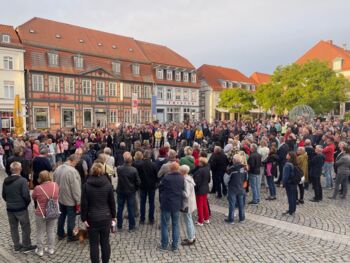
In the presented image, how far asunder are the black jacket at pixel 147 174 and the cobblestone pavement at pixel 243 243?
986mm

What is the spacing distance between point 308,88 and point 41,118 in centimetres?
3204

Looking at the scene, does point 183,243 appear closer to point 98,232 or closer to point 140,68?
point 98,232

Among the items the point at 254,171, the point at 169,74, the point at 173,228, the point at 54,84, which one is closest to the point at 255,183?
the point at 254,171

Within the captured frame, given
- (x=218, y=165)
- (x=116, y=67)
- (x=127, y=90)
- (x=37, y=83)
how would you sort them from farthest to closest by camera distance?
(x=127, y=90), (x=116, y=67), (x=37, y=83), (x=218, y=165)

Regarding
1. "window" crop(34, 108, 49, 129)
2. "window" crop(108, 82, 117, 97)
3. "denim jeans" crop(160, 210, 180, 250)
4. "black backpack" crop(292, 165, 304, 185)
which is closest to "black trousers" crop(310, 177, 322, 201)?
"black backpack" crop(292, 165, 304, 185)

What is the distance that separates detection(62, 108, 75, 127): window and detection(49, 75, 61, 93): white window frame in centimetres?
244

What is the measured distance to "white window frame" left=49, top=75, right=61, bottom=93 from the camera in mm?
30825

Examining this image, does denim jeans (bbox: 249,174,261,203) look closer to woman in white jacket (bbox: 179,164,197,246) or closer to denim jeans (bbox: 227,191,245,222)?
denim jeans (bbox: 227,191,245,222)

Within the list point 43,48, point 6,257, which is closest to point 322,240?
point 6,257

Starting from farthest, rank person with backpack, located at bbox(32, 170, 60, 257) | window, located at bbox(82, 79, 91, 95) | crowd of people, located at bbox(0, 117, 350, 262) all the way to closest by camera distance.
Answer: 1. window, located at bbox(82, 79, 91, 95)
2. person with backpack, located at bbox(32, 170, 60, 257)
3. crowd of people, located at bbox(0, 117, 350, 262)

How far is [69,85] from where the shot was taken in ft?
106

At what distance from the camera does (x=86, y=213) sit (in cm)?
451

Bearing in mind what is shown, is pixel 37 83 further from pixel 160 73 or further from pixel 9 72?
pixel 160 73

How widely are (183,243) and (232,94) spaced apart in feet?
134
